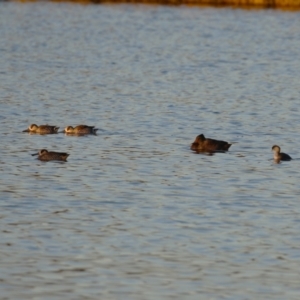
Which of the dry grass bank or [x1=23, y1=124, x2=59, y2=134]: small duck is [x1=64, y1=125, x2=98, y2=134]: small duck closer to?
[x1=23, y1=124, x2=59, y2=134]: small duck

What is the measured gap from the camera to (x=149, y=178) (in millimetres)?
16203

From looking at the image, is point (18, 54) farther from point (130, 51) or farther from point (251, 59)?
point (251, 59)

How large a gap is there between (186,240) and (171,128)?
9.22 metres

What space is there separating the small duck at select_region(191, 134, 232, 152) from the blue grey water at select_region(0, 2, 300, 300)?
0.18 m

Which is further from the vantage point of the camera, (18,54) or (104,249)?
(18,54)

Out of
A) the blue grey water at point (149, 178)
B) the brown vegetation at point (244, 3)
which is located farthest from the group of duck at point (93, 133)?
the brown vegetation at point (244, 3)

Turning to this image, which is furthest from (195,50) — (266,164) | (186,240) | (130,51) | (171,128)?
(186,240)

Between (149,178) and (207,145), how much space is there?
101 inches

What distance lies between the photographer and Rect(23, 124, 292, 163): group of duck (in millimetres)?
17391

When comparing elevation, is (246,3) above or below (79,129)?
above

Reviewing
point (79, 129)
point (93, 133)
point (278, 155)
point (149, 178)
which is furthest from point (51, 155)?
point (278, 155)

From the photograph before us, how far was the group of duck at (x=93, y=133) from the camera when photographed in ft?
57.1

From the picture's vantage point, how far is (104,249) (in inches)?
468

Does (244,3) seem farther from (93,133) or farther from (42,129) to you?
(42,129)
